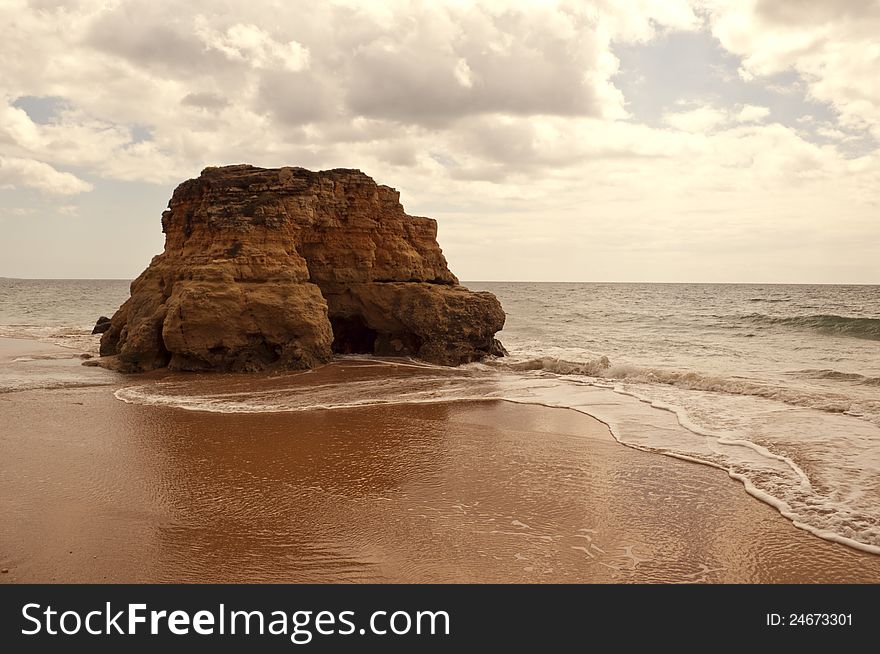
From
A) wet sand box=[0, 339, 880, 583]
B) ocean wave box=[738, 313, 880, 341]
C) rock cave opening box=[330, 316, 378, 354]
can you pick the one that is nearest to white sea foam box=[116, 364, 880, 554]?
wet sand box=[0, 339, 880, 583]

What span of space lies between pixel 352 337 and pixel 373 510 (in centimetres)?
1273

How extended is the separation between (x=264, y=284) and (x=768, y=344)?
17.8 metres

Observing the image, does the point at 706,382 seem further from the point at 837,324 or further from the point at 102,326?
the point at 102,326

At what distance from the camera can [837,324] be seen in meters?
27.2

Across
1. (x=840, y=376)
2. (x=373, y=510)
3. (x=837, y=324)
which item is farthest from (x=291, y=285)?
(x=837, y=324)

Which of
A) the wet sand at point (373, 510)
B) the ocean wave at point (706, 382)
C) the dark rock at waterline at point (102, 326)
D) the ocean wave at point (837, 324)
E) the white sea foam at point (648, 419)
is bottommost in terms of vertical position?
the wet sand at point (373, 510)

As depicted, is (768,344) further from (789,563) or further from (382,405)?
(789,563)

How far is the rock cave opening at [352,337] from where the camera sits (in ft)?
58.7

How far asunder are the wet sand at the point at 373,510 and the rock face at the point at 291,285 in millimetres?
5276

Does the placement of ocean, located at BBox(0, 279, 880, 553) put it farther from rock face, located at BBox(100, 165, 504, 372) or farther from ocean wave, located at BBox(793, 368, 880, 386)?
rock face, located at BBox(100, 165, 504, 372)

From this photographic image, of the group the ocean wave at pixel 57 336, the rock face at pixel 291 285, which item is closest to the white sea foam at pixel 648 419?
the rock face at pixel 291 285

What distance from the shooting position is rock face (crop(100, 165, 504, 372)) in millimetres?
14141

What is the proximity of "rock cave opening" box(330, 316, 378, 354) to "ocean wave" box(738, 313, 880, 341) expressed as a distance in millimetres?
18750

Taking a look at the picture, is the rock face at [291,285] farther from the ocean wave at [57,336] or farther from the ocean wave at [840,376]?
the ocean wave at [840,376]
